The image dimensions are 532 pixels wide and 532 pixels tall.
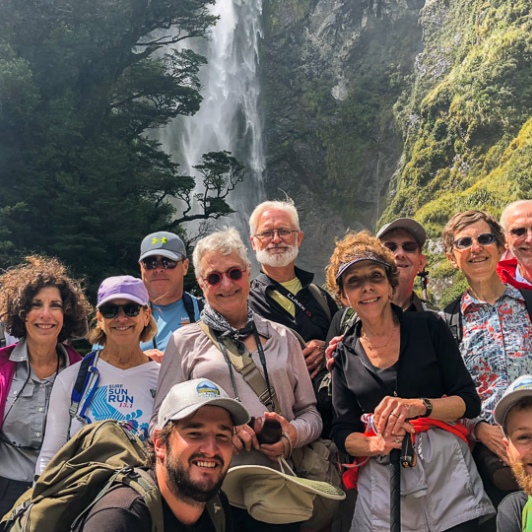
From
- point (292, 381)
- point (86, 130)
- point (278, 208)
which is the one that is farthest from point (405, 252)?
point (86, 130)

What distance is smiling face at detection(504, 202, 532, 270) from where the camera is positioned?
130 inches

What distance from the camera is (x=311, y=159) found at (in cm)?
3133

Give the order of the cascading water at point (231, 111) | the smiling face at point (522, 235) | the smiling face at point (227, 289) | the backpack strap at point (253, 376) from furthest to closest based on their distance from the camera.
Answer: the cascading water at point (231, 111) → the smiling face at point (522, 235) → the smiling face at point (227, 289) → the backpack strap at point (253, 376)

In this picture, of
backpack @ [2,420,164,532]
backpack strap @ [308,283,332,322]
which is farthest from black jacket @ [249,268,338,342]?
backpack @ [2,420,164,532]

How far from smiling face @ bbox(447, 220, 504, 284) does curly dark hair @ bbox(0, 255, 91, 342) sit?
198 cm

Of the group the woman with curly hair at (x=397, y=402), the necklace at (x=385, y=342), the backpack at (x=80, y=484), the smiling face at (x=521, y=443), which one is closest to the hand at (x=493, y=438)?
the woman with curly hair at (x=397, y=402)

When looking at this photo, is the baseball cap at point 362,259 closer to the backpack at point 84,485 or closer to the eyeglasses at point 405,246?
the eyeglasses at point 405,246

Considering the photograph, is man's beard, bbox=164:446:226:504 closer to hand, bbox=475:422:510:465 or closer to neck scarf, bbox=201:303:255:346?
neck scarf, bbox=201:303:255:346

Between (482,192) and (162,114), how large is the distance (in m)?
10.5

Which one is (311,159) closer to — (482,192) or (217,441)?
(482,192)

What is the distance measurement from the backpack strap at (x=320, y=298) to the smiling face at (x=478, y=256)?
0.78 metres

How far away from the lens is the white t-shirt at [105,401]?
102 inches

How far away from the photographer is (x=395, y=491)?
2.25 m

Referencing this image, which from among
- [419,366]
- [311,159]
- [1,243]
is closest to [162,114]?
[1,243]
